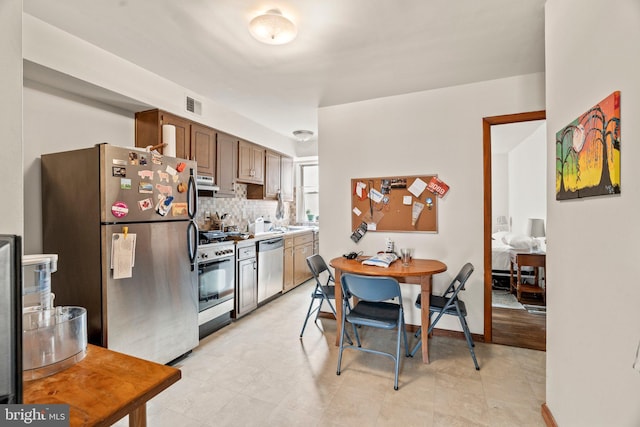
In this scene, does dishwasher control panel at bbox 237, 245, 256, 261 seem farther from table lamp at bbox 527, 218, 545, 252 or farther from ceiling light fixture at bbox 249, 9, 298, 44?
table lamp at bbox 527, 218, 545, 252

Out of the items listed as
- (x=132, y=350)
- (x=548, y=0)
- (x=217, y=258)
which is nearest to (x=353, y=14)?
(x=548, y=0)

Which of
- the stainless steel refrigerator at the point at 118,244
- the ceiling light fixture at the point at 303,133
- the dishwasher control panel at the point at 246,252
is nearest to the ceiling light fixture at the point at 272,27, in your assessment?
the stainless steel refrigerator at the point at 118,244

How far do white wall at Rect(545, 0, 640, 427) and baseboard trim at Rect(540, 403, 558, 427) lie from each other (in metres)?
0.04

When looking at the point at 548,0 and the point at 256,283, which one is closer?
the point at 548,0

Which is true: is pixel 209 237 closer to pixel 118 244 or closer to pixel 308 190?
pixel 118 244

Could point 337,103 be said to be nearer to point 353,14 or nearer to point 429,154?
point 429,154

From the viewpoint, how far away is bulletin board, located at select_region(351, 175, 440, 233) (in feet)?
10.5

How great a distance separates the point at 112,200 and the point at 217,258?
1252 mm

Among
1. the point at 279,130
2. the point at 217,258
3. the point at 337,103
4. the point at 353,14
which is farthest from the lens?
the point at 279,130

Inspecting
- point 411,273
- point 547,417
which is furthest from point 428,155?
point 547,417

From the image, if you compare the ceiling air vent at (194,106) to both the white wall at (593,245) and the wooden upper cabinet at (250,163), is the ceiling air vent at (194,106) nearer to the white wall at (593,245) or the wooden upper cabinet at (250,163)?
the wooden upper cabinet at (250,163)

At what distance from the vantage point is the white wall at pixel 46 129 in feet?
7.59

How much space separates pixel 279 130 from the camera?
488cm

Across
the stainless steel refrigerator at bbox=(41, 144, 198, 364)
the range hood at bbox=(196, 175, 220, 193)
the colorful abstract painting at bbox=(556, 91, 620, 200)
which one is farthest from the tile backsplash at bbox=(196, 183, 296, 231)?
the colorful abstract painting at bbox=(556, 91, 620, 200)
